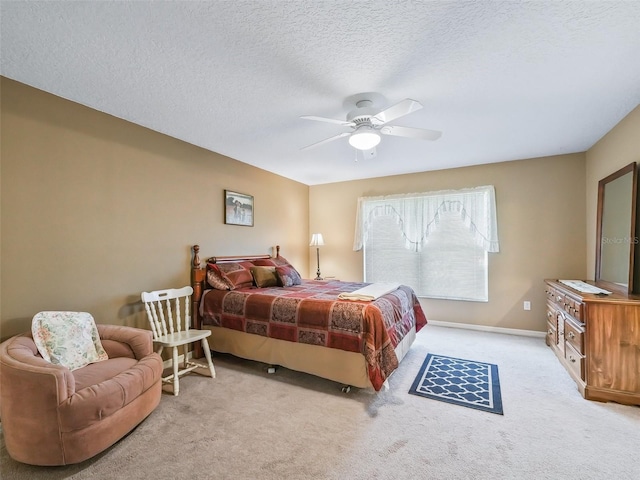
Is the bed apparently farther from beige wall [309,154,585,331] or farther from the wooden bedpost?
beige wall [309,154,585,331]

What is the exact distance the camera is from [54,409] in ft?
5.33

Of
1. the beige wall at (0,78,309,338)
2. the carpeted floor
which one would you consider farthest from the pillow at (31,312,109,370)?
the carpeted floor

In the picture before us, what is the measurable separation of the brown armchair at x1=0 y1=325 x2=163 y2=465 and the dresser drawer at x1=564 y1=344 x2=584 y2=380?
354cm

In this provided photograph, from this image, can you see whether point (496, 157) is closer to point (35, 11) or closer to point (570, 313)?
point (570, 313)

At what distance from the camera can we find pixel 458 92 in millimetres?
2350

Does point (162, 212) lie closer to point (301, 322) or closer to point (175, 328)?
point (175, 328)

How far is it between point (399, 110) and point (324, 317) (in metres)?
1.84

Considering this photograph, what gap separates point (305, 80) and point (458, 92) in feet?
4.05

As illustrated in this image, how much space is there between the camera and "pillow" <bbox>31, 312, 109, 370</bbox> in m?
2.02

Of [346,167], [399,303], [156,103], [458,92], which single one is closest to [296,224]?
[346,167]

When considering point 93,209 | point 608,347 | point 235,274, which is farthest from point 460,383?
point 93,209

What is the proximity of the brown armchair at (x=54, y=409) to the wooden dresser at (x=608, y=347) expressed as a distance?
354 cm

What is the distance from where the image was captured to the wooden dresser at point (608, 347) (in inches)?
91.5

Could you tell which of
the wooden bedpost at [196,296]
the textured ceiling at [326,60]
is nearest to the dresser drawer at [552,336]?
the textured ceiling at [326,60]
